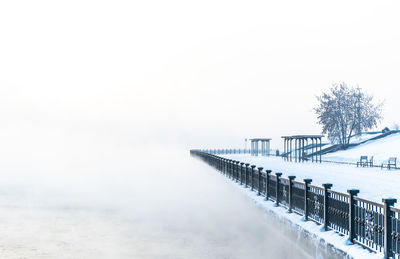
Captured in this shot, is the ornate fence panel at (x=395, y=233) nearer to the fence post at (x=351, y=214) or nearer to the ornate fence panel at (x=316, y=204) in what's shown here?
the fence post at (x=351, y=214)

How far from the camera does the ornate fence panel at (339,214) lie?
12.0 m

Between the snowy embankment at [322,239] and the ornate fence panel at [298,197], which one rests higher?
the ornate fence panel at [298,197]

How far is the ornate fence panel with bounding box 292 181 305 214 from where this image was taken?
16125mm

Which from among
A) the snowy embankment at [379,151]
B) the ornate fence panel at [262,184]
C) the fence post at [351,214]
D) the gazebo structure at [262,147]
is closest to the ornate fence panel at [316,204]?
the fence post at [351,214]

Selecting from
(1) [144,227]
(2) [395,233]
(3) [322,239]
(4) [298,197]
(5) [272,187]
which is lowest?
(1) [144,227]

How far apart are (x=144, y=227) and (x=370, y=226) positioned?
13.0 metres

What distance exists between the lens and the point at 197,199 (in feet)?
102

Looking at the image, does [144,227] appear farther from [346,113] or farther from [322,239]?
[346,113]

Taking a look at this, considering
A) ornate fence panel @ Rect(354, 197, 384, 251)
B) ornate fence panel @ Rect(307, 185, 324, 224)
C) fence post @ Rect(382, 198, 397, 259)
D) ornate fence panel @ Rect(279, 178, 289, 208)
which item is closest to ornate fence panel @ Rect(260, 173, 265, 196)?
ornate fence panel @ Rect(279, 178, 289, 208)

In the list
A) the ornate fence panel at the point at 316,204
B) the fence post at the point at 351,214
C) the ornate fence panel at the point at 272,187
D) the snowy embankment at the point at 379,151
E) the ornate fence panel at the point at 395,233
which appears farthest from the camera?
the snowy embankment at the point at 379,151

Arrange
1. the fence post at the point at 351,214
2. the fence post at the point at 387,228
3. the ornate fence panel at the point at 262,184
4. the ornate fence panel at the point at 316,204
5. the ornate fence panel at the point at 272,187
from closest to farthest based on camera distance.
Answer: the fence post at the point at 387,228, the fence post at the point at 351,214, the ornate fence panel at the point at 316,204, the ornate fence panel at the point at 272,187, the ornate fence panel at the point at 262,184

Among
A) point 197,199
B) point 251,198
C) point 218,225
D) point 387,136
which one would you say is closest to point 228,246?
point 218,225

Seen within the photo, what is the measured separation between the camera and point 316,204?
14.4 meters

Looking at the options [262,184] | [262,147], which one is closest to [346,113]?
[262,147]
